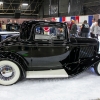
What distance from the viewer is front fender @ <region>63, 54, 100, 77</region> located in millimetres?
4176

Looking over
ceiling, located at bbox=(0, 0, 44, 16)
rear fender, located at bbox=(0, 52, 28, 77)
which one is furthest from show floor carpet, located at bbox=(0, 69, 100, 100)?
ceiling, located at bbox=(0, 0, 44, 16)

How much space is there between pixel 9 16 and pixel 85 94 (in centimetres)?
2179

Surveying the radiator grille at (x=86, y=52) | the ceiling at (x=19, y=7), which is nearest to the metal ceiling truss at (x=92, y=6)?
the ceiling at (x=19, y=7)

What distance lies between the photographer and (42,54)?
4102 mm

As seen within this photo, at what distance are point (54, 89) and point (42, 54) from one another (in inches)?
34.4

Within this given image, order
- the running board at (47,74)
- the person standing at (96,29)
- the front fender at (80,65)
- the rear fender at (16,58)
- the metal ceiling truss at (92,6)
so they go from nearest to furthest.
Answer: the rear fender at (16,58) < the running board at (47,74) < the front fender at (80,65) < the person standing at (96,29) < the metal ceiling truss at (92,6)

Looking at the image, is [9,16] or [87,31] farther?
[9,16]

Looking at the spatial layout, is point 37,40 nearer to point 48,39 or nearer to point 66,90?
point 48,39

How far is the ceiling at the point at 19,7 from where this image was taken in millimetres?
22413

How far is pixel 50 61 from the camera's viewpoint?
4.20 metres

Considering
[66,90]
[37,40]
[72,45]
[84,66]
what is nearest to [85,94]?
[66,90]

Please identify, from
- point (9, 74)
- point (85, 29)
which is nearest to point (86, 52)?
point (9, 74)

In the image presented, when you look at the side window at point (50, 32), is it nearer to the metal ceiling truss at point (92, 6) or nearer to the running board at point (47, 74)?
the running board at point (47, 74)

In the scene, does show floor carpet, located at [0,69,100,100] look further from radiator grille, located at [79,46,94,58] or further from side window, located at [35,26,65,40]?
side window, located at [35,26,65,40]
